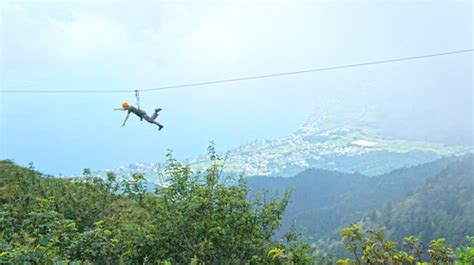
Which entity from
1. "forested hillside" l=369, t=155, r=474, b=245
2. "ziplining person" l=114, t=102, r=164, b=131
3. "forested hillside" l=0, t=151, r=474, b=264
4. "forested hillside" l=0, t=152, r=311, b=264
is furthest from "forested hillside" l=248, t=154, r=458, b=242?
"ziplining person" l=114, t=102, r=164, b=131

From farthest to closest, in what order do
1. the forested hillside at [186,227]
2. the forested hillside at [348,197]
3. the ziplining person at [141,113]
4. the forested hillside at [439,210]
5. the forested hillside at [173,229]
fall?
the forested hillside at [348,197]
the forested hillside at [439,210]
the ziplining person at [141,113]
the forested hillside at [186,227]
the forested hillside at [173,229]

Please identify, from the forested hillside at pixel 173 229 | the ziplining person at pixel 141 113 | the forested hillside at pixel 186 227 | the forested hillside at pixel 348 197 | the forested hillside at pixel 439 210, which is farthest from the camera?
the forested hillside at pixel 348 197

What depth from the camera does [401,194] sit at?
6575 inches

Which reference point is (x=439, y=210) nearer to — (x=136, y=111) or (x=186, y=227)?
(x=186, y=227)

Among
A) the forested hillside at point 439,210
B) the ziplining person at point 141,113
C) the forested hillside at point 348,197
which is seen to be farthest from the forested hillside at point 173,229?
the forested hillside at point 348,197

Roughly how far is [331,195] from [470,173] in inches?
2236

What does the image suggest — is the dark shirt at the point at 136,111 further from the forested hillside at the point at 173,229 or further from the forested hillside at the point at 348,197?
the forested hillside at the point at 348,197

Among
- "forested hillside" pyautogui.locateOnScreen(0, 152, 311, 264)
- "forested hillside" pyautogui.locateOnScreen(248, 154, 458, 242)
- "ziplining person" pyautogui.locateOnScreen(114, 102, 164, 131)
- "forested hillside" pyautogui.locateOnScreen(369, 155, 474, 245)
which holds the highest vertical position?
"ziplining person" pyautogui.locateOnScreen(114, 102, 164, 131)

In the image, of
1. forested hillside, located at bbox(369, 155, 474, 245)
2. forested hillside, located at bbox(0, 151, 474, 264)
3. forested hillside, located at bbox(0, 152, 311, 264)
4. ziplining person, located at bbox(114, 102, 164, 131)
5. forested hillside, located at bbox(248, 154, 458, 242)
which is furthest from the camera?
forested hillside, located at bbox(248, 154, 458, 242)

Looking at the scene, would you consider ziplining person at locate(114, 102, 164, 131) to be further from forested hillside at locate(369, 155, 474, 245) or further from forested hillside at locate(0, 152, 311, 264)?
forested hillside at locate(369, 155, 474, 245)

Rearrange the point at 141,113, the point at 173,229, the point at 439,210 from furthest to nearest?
the point at 439,210
the point at 141,113
the point at 173,229

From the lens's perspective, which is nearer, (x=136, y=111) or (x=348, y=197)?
(x=136, y=111)

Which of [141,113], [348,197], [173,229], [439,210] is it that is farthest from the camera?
[348,197]

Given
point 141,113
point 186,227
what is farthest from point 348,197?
point 141,113
